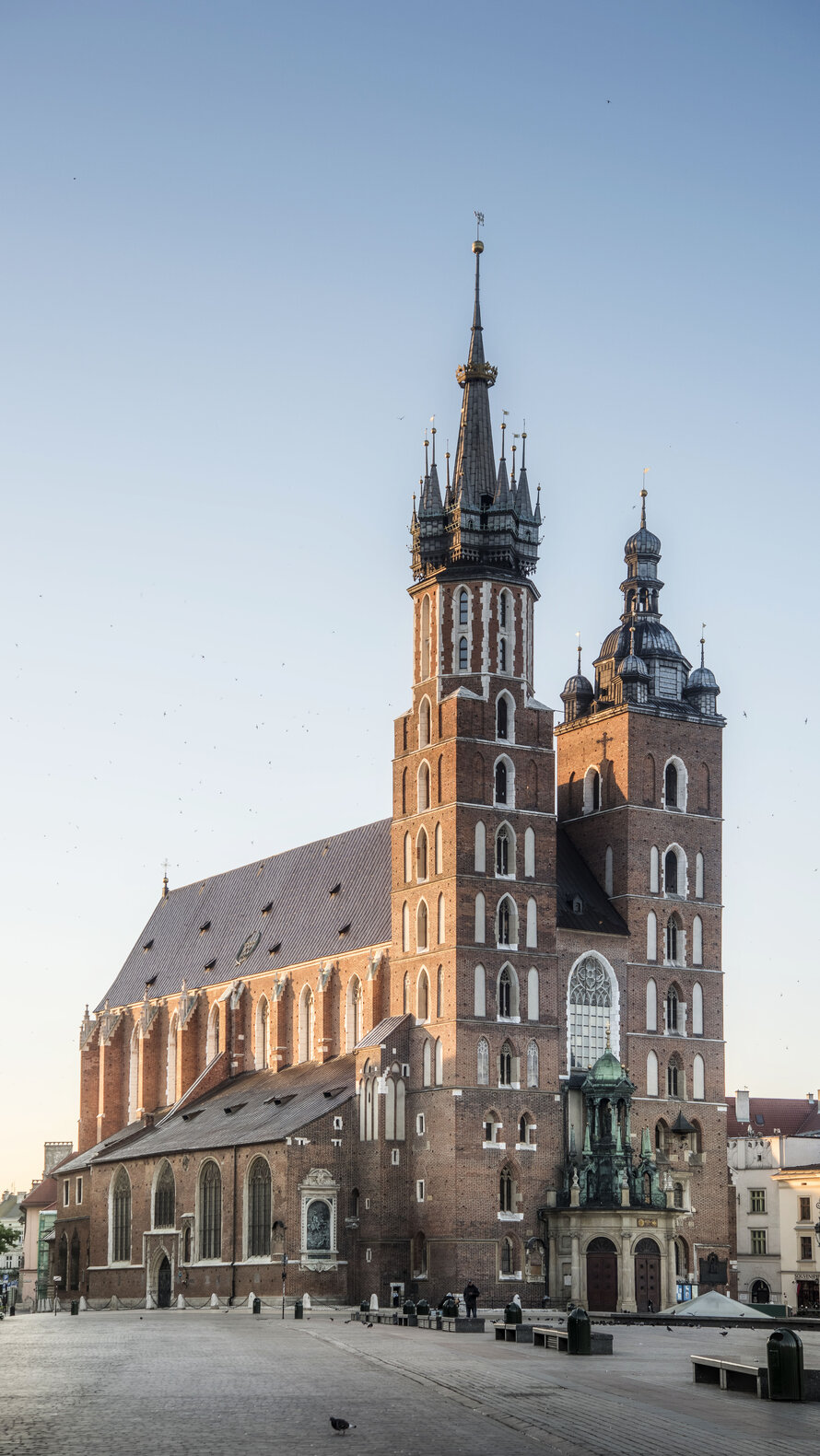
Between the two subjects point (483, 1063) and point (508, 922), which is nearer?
point (483, 1063)

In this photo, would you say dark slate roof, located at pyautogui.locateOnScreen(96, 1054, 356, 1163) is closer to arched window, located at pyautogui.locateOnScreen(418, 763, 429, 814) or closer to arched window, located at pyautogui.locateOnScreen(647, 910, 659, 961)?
arched window, located at pyautogui.locateOnScreen(418, 763, 429, 814)

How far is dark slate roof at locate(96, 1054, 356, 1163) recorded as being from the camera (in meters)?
78.4

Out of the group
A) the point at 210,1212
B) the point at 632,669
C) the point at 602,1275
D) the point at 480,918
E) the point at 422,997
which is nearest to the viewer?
the point at 602,1275

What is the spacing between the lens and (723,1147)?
263 feet

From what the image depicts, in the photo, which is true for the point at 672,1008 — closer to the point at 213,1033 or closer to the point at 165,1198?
the point at 165,1198

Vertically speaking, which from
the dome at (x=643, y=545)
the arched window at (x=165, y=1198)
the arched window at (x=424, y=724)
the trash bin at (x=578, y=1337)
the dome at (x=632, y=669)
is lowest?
the arched window at (x=165, y=1198)

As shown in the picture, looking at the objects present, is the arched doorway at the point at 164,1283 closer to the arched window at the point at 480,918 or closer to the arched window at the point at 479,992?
the arched window at the point at 479,992

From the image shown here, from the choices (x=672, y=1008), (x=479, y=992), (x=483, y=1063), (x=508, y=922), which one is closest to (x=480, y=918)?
(x=508, y=922)

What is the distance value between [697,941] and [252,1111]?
21.0 m

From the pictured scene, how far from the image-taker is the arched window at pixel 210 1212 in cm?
8131

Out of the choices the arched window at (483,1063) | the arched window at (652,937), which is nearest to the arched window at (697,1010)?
the arched window at (652,937)

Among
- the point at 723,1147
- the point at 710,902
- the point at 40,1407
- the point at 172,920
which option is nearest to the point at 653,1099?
the point at 723,1147

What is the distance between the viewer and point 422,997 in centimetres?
7669

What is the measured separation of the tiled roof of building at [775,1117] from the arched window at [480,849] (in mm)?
43651
